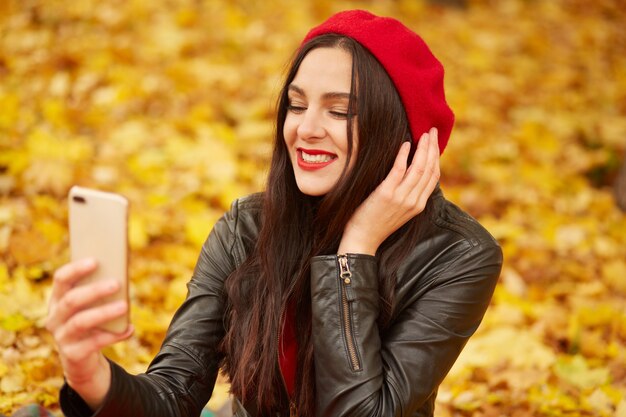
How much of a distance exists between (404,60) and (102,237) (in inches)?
39.7

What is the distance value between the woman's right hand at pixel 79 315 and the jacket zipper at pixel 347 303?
2.13 feet

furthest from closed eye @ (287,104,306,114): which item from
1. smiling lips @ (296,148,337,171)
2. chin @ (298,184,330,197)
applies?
chin @ (298,184,330,197)

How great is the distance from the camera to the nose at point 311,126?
2.02 m

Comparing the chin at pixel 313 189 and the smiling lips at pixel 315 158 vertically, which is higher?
the smiling lips at pixel 315 158

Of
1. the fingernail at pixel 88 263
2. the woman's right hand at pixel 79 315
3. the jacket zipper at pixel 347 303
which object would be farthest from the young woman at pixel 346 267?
the fingernail at pixel 88 263

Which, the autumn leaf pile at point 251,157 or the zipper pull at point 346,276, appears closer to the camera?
the zipper pull at point 346,276

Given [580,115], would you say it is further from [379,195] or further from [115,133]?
[379,195]

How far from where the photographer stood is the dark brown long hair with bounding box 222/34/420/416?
2.01 meters

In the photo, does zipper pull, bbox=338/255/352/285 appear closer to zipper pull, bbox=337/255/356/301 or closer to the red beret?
zipper pull, bbox=337/255/356/301

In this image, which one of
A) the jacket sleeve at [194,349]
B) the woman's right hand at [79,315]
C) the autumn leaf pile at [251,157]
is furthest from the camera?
the autumn leaf pile at [251,157]

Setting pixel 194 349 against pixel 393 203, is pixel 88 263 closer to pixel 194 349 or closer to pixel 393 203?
pixel 194 349

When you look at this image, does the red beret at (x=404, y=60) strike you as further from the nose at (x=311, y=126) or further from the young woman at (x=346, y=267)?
the nose at (x=311, y=126)

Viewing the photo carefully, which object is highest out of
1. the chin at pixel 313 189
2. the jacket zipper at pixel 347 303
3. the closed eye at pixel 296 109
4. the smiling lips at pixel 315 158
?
the closed eye at pixel 296 109

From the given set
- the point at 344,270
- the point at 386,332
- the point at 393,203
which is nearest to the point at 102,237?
the point at 344,270
